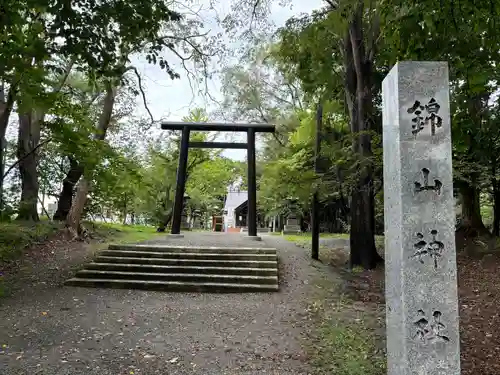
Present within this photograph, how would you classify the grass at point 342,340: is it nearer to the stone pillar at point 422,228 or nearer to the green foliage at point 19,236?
the stone pillar at point 422,228

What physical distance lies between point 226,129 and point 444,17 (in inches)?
349

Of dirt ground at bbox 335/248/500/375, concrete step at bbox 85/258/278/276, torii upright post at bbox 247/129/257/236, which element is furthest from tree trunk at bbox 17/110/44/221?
dirt ground at bbox 335/248/500/375

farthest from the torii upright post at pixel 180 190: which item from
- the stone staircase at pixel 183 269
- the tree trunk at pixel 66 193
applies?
the tree trunk at pixel 66 193

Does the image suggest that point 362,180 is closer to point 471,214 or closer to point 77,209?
point 471,214

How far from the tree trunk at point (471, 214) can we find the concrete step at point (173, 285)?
25.2ft

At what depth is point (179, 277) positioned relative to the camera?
8867 mm

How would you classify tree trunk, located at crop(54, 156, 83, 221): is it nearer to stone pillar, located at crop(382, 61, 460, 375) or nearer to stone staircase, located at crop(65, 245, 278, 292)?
stone staircase, located at crop(65, 245, 278, 292)

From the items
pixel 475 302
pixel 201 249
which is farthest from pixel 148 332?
pixel 475 302

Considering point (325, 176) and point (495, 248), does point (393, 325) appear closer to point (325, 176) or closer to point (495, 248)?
point (325, 176)

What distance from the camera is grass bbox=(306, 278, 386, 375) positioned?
4.46 metres

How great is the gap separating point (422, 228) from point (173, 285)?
6196 mm

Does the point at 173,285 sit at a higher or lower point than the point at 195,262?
lower

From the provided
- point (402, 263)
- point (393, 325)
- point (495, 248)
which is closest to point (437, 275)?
point (402, 263)

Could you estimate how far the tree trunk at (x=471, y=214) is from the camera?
41.3 feet
